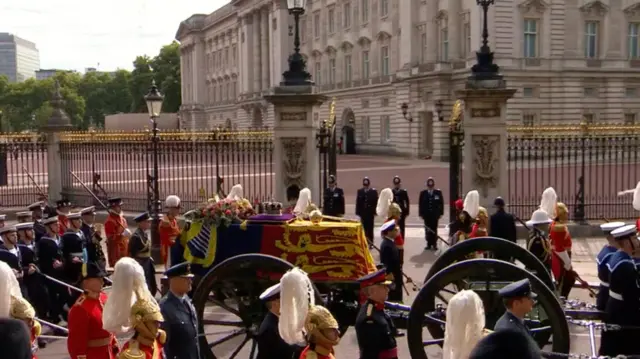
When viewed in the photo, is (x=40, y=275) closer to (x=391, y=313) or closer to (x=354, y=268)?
(x=354, y=268)

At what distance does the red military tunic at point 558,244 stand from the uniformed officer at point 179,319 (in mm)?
5527

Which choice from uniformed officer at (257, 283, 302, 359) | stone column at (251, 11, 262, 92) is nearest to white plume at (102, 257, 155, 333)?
uniformed officer at (257, 283, 302, 359)

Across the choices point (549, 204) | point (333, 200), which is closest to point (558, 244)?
point (549, 204)

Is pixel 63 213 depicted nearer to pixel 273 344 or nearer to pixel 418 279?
pixel 418 279

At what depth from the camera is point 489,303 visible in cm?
679

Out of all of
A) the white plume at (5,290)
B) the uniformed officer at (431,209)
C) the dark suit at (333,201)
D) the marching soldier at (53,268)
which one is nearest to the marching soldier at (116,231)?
the marching soldier at (53,268)

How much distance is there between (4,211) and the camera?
2108cm

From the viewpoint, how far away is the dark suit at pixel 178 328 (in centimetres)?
570

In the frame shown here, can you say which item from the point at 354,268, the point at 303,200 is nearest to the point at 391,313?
the point at 354,268

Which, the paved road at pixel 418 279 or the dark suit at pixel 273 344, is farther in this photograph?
the paved road at pixel 418 279

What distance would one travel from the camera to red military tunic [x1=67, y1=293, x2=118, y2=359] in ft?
18.2

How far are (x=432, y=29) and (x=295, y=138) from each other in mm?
34108

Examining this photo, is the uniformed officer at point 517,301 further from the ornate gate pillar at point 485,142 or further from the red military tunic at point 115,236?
the ornate gate pillar at point 485,142

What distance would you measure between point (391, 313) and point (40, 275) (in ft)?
16.1
